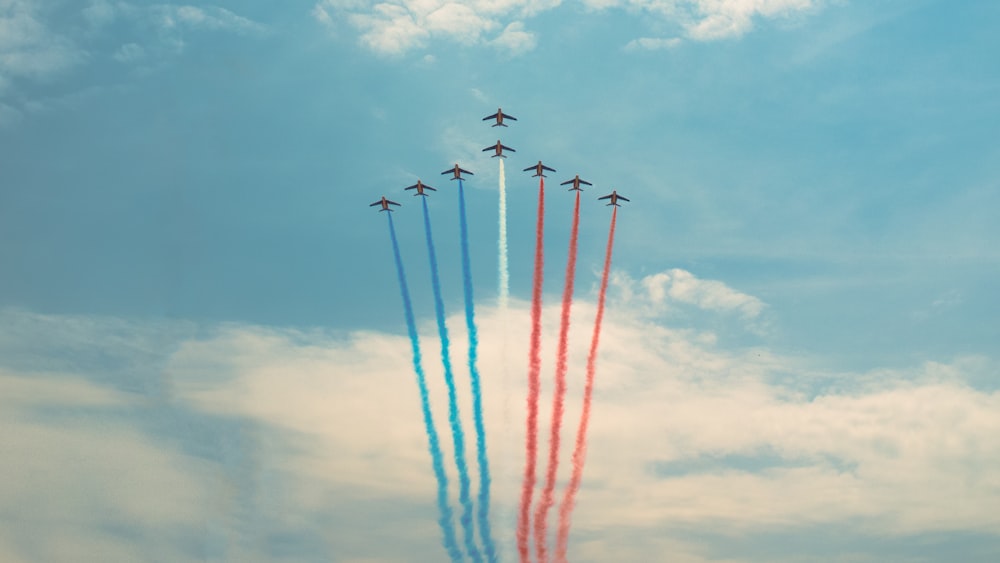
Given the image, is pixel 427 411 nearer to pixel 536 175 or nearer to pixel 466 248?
pixel 466 248

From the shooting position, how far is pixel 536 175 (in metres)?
166

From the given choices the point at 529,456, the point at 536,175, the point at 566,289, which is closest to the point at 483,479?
the point at 529,456

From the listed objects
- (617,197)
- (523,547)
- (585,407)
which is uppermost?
(617,197)

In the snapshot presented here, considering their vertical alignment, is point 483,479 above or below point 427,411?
below

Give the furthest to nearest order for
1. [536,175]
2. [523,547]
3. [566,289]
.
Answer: [536,175], [566,289], [523,547]

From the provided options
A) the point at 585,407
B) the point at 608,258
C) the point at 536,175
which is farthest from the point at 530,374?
the point at 536,175

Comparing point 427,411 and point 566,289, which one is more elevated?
point 566,289

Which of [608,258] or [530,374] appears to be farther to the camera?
[608,258]

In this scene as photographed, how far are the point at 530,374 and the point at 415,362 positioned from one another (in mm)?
17147

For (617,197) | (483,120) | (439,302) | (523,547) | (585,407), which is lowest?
(523,547)

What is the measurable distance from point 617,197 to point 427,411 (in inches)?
1940

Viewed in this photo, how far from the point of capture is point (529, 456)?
5635 inches

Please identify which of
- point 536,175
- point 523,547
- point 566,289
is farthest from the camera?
point 536,175

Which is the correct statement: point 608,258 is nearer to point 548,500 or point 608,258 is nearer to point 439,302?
point 439,302
